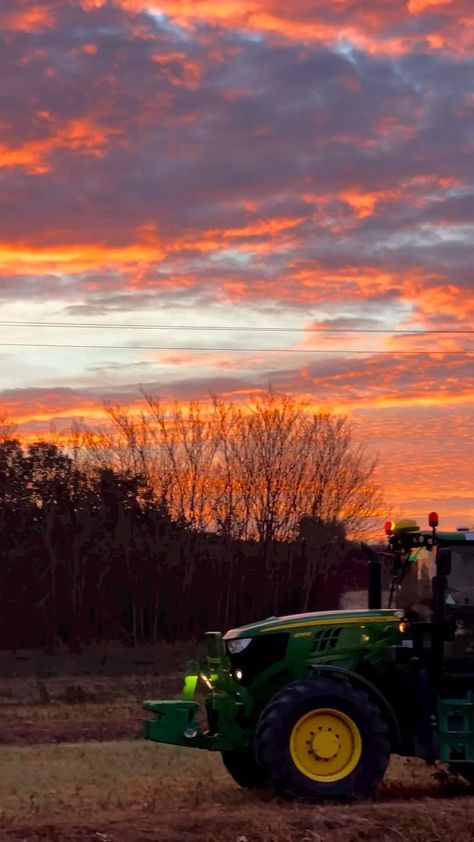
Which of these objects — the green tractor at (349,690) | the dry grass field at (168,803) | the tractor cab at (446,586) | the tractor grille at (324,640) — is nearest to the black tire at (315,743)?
the green tractor at (349,690)

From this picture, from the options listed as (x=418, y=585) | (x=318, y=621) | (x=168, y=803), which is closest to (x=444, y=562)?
(x=418, y=585)

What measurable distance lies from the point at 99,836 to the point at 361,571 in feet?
191

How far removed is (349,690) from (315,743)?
58 centimetres

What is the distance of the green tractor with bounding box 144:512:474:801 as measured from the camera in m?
12.1

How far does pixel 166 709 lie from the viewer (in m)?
12.8

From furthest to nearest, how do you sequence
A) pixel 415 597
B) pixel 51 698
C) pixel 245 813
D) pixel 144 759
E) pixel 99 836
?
1. pixel 51 698
2. pixel 144 759
3. pixel 415 597
4. pixel 245 813
5. pixel 99 836

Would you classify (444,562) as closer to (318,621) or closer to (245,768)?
(318,621)

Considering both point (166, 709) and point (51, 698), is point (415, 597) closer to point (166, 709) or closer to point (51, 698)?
point (166, 709)

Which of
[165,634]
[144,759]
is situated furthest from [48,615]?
[144,759]

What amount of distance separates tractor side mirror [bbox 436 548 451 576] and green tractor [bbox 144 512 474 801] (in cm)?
1

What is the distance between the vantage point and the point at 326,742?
39.9 feet

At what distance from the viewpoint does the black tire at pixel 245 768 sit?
44.5 feet

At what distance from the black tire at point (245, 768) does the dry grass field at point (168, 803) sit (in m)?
0.14

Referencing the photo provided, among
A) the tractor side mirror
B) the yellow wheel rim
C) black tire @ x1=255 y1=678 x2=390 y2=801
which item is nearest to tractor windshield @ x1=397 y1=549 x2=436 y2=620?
the tractor side mirror
